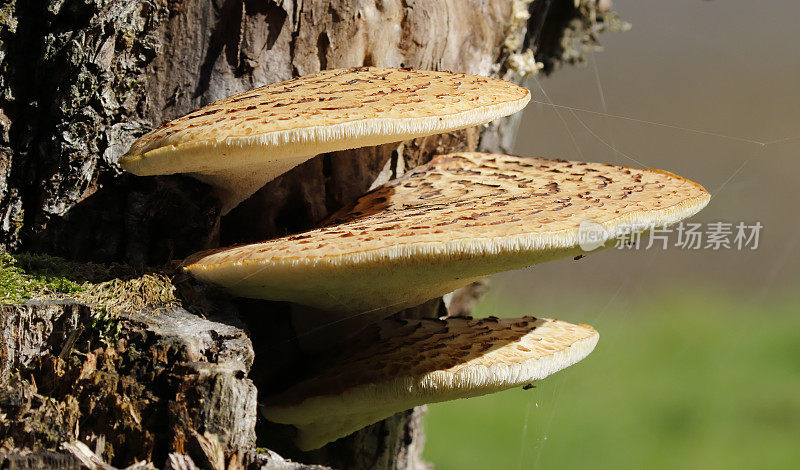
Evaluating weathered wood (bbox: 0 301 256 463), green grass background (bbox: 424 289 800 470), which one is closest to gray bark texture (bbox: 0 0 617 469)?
weathered wood (bbox: 0 301 256 463)

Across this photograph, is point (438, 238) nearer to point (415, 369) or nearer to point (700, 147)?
point (415, 369)

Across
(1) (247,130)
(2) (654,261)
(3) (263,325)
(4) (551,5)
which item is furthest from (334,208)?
(2) (654,261)

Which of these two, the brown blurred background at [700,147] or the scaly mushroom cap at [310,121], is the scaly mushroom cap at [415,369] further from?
the brown blurred background at [700,147]

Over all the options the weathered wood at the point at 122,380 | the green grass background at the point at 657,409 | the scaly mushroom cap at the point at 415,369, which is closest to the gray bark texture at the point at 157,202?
the weathered wood at the point at 122,380

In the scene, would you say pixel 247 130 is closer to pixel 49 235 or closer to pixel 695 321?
pixel 49 235

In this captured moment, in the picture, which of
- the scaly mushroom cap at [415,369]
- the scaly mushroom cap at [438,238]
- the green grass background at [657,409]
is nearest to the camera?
the scaly mushroom cap at [438,238]

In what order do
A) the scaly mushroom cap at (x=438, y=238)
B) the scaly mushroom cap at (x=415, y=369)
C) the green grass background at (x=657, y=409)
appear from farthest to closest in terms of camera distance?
the green grass background at (x=657, y=409)
the scaly mushroom cap at (x=415, y=369)
the scaly mushroom cap at (x=438, y=238)

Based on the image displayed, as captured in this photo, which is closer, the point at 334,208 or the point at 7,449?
the point at 7,449

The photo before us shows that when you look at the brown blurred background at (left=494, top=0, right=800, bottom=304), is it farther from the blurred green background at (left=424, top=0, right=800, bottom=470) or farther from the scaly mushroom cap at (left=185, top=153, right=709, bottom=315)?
the scaly mushroom cap at (left=185, top=153, right=709, bottom=315)
